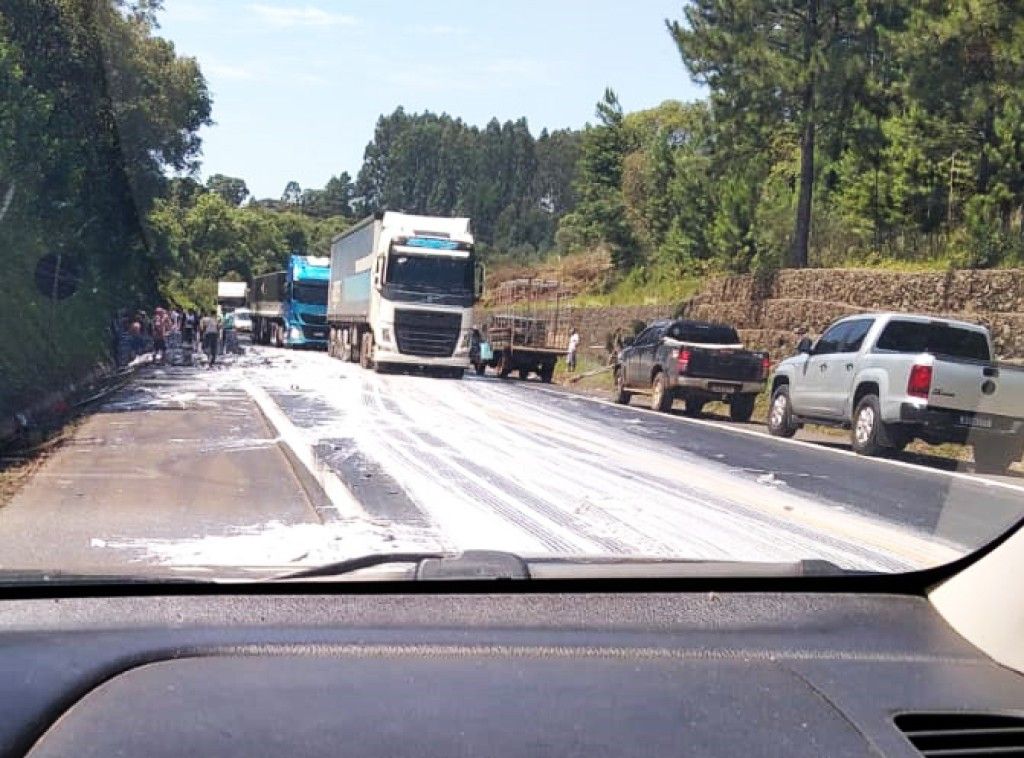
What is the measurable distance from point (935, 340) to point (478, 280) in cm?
1407

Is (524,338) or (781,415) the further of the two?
(524,338)

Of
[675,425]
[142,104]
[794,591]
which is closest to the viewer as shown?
[794,591]

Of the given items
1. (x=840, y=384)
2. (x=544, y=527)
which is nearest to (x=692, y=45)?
(x=840, y=384)

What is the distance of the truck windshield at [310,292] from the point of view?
44.1 m

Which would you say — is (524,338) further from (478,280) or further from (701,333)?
(701,333)

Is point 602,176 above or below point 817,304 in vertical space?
above

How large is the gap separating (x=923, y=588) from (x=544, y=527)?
4.36 metres

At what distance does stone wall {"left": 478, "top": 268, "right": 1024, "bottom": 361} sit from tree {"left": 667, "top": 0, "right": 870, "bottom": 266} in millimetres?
3593

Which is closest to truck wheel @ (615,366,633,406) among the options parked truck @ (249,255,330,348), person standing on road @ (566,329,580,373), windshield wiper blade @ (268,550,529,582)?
person standing on road @ (566,329,580,373)

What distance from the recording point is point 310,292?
44625mm

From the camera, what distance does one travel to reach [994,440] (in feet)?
45.0

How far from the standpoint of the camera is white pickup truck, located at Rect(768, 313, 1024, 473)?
1355 cm

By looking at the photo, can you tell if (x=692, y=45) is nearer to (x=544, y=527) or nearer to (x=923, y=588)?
(x=544, y=527)

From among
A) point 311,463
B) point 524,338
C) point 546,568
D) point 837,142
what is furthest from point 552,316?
point 546,568
